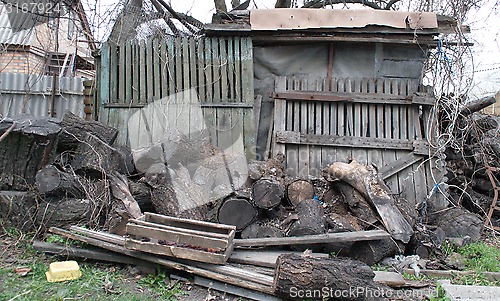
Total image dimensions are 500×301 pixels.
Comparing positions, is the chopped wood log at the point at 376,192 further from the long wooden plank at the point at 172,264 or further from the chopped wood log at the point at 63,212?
the chopped wood log at the point at 63,212

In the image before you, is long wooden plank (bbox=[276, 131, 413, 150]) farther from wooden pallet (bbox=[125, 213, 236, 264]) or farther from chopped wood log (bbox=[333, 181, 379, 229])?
wooden pallet (bbox=[125, 213, 236, 264])

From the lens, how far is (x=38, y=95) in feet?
28.0

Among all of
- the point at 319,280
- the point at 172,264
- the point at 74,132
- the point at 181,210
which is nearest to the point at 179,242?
the point at 172,264

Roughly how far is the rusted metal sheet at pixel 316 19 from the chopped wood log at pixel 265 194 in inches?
98.9

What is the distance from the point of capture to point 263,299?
339 cm

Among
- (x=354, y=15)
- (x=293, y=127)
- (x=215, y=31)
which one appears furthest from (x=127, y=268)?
(x=354, y=15)

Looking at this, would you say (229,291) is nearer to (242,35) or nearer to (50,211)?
(50,211)

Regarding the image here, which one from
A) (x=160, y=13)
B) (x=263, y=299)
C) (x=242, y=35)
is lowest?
(x=263, y=299)

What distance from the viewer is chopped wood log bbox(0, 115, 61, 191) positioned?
4.20 meters

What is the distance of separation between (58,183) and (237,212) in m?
1.95

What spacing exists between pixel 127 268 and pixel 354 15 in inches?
178

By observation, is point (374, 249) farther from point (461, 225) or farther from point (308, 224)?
point (461, 225)

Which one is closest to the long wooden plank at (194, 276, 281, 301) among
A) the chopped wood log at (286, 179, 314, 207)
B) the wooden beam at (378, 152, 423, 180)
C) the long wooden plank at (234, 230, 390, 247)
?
the long wooden plank at (234, 230, 390, 247)

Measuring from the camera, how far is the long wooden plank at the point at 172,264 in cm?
342
